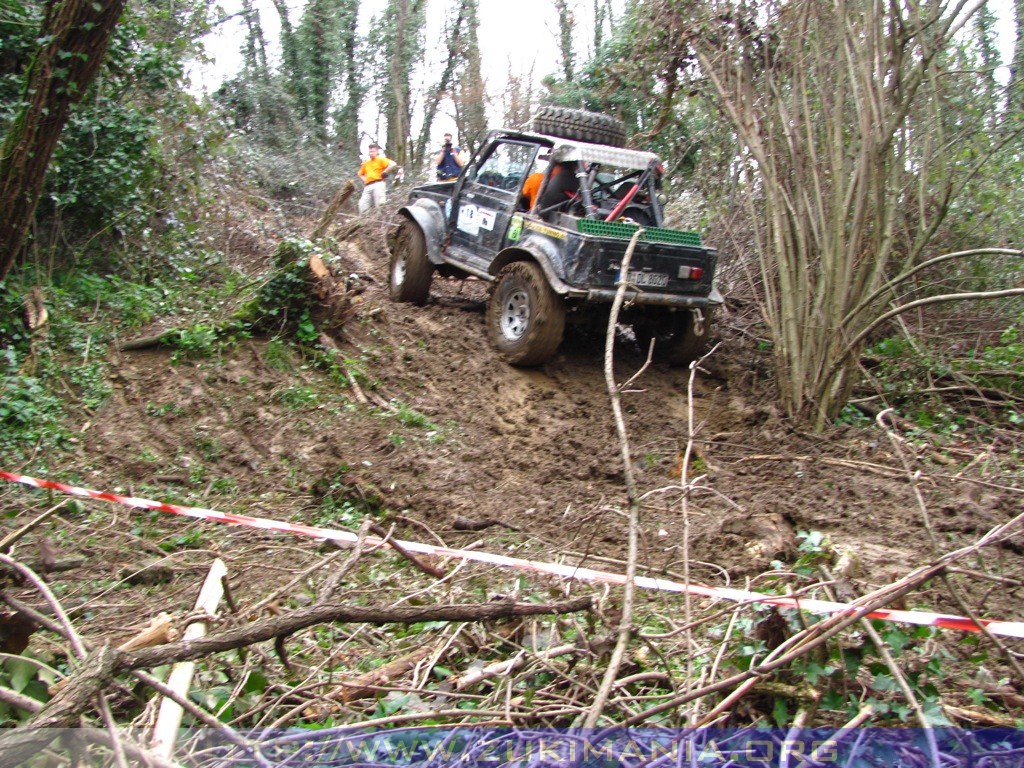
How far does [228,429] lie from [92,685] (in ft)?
14.3

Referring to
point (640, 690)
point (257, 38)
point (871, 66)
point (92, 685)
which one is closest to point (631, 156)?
point (871, 66)

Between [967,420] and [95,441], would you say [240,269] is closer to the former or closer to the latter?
[95,441]

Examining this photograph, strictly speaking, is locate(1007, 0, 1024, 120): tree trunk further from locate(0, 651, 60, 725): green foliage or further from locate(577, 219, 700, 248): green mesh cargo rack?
locate(0, 651, 60, 725): green foliage

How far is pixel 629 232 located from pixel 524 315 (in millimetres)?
1205

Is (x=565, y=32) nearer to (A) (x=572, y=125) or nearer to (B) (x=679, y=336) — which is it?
(A) (x=572, y=125)

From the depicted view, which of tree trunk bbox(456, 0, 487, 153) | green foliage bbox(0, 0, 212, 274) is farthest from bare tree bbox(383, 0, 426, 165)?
green foliage bbox(0, 0, 212, 274)

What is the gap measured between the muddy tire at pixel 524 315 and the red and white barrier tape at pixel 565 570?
296 centimetres

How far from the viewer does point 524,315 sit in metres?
7.78

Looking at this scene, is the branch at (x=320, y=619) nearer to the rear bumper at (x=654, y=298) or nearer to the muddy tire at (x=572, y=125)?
the rear bumper at (x=654, y=298)

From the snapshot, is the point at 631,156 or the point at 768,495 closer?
the point at 768,495

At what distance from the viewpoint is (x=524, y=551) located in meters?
4.79

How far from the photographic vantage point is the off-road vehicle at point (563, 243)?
740cm

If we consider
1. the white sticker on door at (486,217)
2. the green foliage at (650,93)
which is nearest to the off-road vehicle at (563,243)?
the white sticker on door at (486,217)

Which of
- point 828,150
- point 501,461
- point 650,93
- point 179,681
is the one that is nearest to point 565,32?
point 650,93
